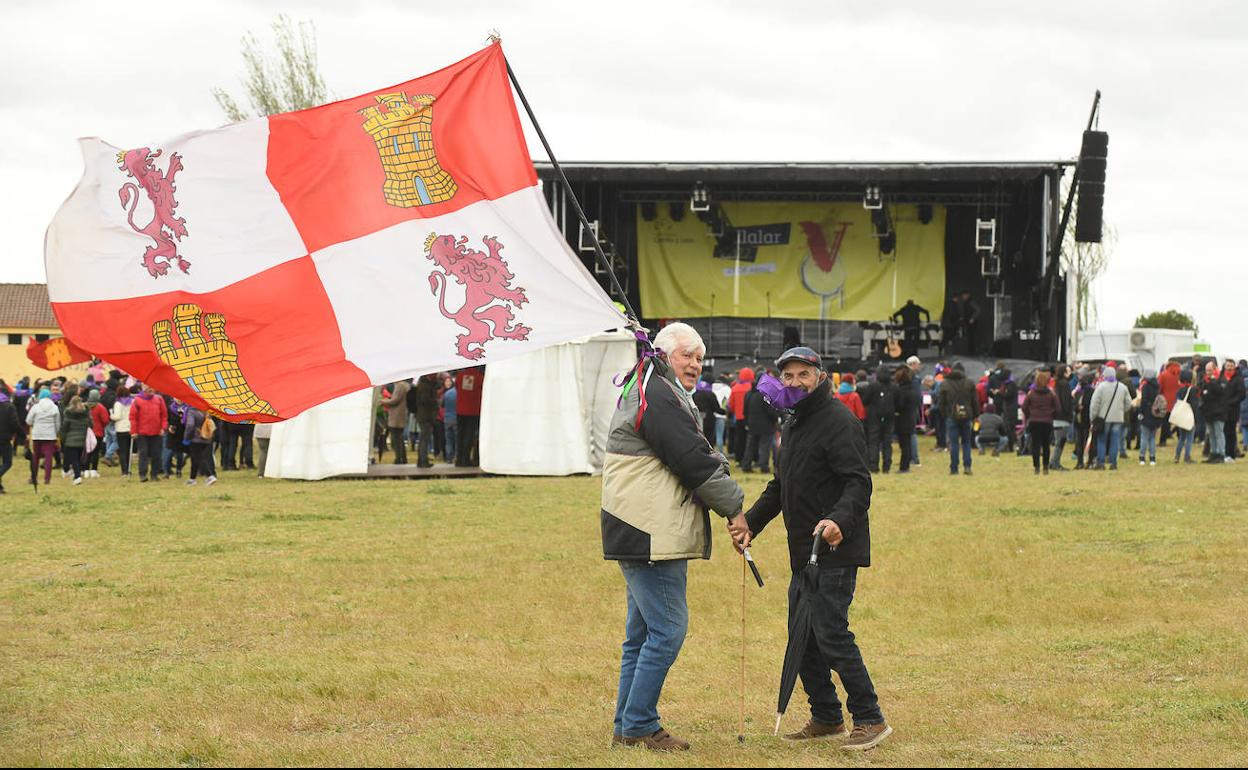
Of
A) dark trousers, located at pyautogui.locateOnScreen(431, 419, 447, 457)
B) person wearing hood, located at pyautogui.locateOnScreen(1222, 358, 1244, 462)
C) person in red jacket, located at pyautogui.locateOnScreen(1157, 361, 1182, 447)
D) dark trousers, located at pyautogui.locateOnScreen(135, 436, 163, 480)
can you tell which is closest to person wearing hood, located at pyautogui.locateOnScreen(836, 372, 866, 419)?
person in red jacket, located at pyautogui.locateOnScreen(1157, 361, 1182, 447)

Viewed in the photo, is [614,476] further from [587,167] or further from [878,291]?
[878,291]

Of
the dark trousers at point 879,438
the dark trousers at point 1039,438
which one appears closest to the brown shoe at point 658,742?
the dark trousers at point 879,438

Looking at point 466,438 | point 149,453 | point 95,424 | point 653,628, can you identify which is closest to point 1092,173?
point 466,438

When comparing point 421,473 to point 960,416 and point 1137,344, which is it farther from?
point 1137,344

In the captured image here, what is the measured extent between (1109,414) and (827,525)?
62.9 ft

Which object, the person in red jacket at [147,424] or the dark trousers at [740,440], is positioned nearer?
the person in red jacket at [147,424]

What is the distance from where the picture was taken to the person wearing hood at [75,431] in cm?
2483

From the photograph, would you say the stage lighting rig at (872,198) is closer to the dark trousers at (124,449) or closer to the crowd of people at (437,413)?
the crowd of people at (437,413)

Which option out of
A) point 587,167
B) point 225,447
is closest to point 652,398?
point 225,447

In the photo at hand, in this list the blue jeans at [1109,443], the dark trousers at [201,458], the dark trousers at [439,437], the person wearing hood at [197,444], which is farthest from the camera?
the dark trousers at [439,437]

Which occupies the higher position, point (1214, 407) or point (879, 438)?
point (1214, 407)

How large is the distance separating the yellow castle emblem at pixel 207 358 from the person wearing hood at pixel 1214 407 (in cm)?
2084

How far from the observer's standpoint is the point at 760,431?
981 inches

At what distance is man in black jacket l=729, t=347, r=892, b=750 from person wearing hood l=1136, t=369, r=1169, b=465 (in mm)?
20191
